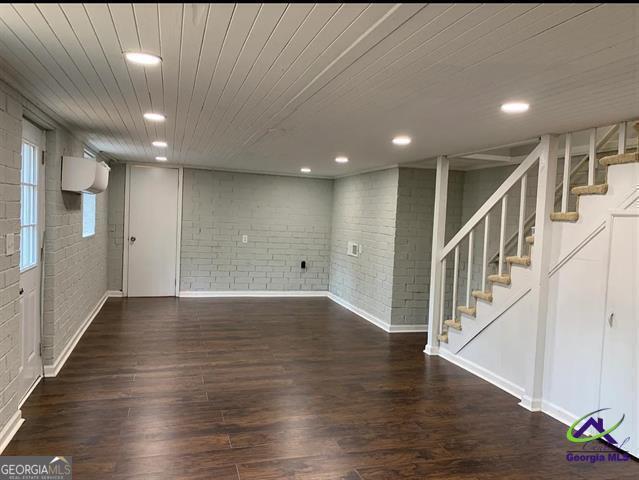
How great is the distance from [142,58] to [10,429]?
2.40 m

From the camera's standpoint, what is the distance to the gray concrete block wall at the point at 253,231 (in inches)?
305

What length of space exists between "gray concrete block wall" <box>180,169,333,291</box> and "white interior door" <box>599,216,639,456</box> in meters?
5.58

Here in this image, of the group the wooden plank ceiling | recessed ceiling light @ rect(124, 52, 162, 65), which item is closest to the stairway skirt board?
the wooden plank ceiling

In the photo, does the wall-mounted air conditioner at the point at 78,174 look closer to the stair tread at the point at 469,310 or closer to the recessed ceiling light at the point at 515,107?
the recessed ceiling light at the point at 515,107

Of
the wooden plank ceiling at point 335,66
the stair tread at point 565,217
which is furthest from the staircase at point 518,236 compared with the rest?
the wooden plank ceiling at point 335,66

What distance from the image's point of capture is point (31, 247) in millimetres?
3504

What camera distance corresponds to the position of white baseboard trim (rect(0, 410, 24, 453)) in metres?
2.71

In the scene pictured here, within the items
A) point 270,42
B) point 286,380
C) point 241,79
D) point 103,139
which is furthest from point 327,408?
point 103,139

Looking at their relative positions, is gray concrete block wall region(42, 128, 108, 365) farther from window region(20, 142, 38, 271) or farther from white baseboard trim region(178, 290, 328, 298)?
white baseboard trim region(178, 290, 328, 298)

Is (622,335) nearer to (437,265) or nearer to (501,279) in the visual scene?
(501,279)

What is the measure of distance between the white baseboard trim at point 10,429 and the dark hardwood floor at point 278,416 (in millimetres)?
43

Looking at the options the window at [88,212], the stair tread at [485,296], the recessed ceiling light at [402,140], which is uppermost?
the recessed ceiling light at [402,140]

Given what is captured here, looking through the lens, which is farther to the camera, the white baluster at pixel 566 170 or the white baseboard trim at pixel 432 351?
the white baseboard trim at pixel 432 351

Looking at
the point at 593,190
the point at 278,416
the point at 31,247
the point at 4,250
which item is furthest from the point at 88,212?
the point at 593,190
